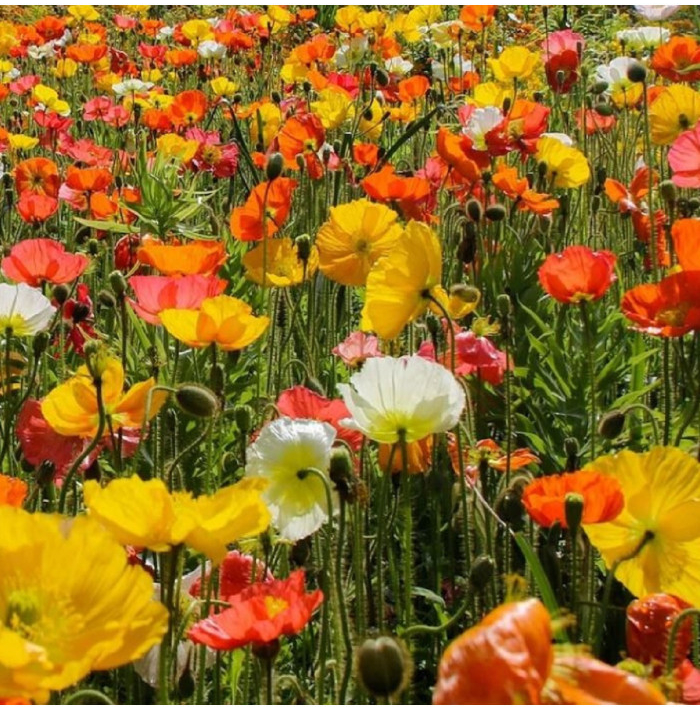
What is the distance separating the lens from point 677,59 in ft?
10.1

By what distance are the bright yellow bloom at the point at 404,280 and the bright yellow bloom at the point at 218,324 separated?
0.54 ft

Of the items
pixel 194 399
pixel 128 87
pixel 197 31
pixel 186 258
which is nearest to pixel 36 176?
pixel 128 87

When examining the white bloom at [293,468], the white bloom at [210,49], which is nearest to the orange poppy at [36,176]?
the white bloom at [210,49]

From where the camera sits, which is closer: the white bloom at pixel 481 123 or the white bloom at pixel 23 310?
the white bloom at pixel 23 310

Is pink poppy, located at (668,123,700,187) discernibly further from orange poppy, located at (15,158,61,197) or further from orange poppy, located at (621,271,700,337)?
orange poppy, located at (15,158,61,197)

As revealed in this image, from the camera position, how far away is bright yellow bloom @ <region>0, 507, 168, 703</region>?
836mm

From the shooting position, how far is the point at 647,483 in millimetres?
1241

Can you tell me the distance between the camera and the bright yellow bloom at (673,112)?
2875mm

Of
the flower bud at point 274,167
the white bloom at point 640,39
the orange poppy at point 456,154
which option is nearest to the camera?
the flower bud at point 274,167

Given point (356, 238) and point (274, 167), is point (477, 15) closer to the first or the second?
point (274, 167)

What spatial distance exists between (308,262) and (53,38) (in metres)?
3.90

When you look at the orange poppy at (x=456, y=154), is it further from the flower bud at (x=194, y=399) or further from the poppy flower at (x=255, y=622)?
the poppy flower at (x=255, y=622)

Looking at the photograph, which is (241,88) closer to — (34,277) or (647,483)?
(34,277)

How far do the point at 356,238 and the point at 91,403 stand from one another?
699 millimetres
